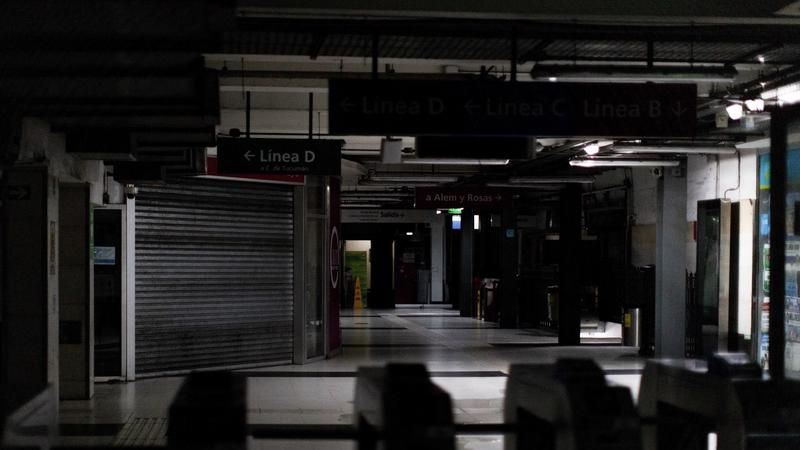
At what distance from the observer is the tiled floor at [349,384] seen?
8.80 metres

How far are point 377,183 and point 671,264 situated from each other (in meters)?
6.54

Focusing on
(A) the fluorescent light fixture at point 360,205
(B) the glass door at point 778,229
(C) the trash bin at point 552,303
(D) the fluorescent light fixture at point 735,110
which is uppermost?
(D) the fluorescent light fixture at point 735,110

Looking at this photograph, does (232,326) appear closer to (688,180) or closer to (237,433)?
(688,180)

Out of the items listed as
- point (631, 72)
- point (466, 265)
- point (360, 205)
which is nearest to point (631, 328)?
point (466, 265)

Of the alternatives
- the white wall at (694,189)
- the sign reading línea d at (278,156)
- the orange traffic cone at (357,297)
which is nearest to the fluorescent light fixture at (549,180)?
the white wall at (694,189)

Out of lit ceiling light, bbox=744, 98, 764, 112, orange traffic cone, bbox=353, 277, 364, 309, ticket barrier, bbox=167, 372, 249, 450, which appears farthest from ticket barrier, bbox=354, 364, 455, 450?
orange traffic cone, bbox=353, 277, 364, 309

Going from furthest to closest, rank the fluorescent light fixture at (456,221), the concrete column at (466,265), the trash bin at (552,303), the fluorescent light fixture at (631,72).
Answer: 1. the fluorescent light fixture at (456,221)
2. the concrete column at (466,265)
3. the trash bin at (552,303)
4. the fluorescent light fixture at (631,72)

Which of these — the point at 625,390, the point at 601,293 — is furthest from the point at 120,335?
the point at 601,293

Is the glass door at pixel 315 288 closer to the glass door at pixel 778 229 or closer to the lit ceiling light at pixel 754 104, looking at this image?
the lit ceiling light at pixel 754 104

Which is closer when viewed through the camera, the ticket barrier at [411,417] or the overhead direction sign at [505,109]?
the ticket barrier at [411,417]

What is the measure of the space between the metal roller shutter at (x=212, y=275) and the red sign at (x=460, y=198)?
5041 millimetres

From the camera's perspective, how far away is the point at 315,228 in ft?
48.8

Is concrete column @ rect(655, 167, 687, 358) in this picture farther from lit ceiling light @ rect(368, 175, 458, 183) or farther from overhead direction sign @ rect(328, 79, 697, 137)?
overhead direction sign @ rect(328, 79, 697, 137)

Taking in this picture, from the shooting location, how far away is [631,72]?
7762mm
